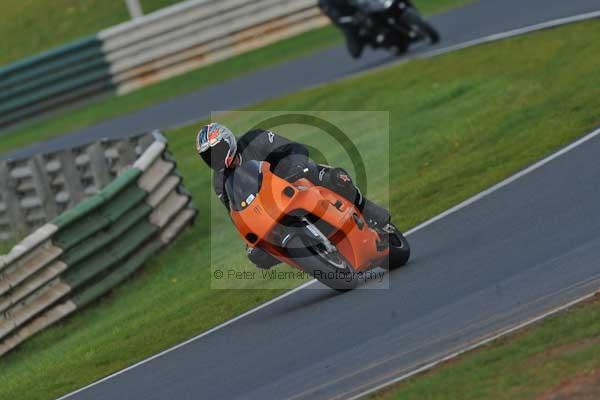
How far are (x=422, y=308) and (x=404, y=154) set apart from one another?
6888mm

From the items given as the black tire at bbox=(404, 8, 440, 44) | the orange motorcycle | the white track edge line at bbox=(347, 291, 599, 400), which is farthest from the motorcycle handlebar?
the black tire at bbox=(404, 8, 440, 44)

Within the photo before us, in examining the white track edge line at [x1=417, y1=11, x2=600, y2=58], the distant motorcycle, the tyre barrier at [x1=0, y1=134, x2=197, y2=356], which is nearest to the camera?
the tyre barrier at [x1=0, y1=134, x2=197, y2=356]

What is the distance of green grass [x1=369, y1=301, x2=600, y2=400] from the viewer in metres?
7.05

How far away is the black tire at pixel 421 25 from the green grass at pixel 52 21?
31.3 ft

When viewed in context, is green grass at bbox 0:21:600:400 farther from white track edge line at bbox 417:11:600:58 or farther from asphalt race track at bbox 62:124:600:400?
asphalt race track at bbox 62:124:600:400

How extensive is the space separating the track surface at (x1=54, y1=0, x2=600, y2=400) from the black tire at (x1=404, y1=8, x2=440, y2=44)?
8.53 meters

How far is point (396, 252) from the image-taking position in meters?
11.0

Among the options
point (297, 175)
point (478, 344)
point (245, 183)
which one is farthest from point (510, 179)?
point (478, 344)

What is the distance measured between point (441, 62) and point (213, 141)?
1027 centimetres

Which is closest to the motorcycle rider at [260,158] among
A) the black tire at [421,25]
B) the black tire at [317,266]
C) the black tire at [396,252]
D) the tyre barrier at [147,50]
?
the black tire at [317,266]

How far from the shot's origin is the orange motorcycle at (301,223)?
10289mm

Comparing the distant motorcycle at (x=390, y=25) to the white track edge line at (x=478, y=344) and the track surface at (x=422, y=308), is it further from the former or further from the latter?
the white track edge line at (x=478, y=344)

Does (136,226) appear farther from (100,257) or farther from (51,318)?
(51,318)

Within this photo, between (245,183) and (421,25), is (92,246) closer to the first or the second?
(245,183)
